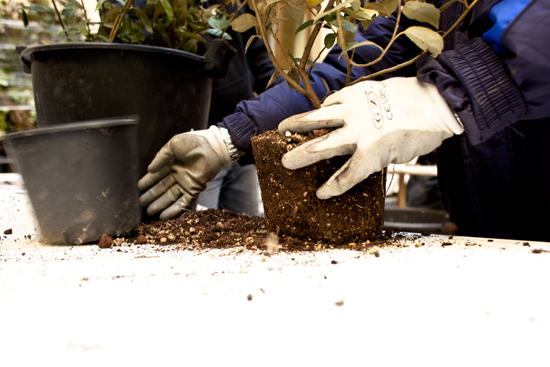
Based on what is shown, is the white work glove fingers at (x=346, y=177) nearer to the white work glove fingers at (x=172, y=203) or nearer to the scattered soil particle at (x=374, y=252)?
the scattered soil particle at (x=374, y=252)

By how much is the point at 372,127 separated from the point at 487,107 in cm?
22

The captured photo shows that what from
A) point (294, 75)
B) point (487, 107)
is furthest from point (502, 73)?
point (294, 75)

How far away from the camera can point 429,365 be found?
314mm

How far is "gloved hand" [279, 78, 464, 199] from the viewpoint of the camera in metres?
0.65

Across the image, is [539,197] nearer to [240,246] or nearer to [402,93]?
[402,93]

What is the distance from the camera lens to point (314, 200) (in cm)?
70

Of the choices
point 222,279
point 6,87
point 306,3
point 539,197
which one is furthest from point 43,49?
point 6,87

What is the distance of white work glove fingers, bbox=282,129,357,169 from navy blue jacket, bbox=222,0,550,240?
0.76 ft

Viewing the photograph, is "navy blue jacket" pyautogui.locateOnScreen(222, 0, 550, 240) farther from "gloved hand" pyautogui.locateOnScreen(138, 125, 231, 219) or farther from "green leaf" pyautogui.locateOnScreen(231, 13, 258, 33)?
"green leaf" pyautogui.locateOnScreen(231, 13, 258, 33)

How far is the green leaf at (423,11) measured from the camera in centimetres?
63

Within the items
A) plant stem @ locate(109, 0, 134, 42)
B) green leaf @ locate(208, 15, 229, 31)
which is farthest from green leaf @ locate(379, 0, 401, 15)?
plant stem @ locate(109, 0, 134, 42)

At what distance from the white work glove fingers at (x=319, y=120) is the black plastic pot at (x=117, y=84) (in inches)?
21.2

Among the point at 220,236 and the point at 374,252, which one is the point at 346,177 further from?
the point at 220,236

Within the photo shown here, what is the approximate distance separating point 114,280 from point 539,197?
3.29ft
